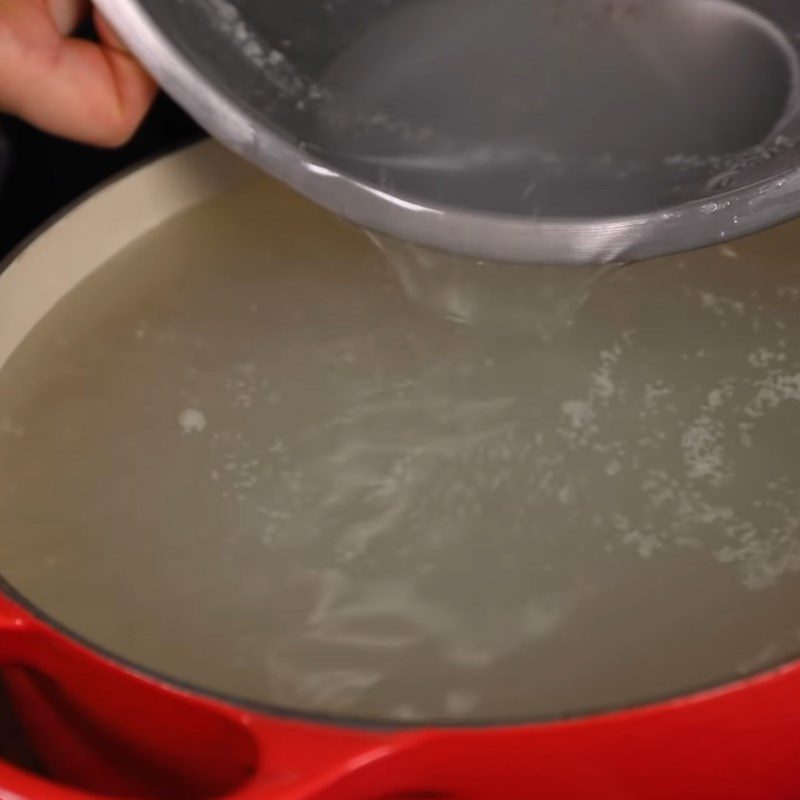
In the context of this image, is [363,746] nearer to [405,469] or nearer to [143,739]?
[143,739]

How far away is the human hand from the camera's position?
1.68ft

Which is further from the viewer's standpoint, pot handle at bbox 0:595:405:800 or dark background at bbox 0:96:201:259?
dark background at bbox 0:96:201:259

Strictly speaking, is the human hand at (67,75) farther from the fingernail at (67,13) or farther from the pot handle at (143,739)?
the pot handle at (143,739)

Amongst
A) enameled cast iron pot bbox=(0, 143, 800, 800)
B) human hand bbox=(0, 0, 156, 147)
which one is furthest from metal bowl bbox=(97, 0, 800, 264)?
enameled cast iron pot bbox=(0, 143, 800, 800)

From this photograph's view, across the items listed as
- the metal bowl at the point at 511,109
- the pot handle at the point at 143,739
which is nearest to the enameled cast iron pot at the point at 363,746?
the pot handle at the point at 143,739

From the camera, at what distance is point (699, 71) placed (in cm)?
62

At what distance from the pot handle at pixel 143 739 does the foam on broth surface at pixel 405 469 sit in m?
0.04

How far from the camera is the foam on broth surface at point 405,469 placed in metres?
0.47

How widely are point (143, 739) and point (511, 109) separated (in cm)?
36

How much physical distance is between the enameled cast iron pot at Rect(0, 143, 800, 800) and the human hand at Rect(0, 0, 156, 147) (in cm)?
24

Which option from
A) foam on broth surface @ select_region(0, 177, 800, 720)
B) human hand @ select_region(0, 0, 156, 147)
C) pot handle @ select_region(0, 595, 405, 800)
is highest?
human hand @ select_region(0, 0, 156, 147)

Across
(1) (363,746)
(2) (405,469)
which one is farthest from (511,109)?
(1) (363,746)

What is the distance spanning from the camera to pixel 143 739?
0.41 m

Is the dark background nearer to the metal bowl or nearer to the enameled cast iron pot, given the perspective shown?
the metal bowl
